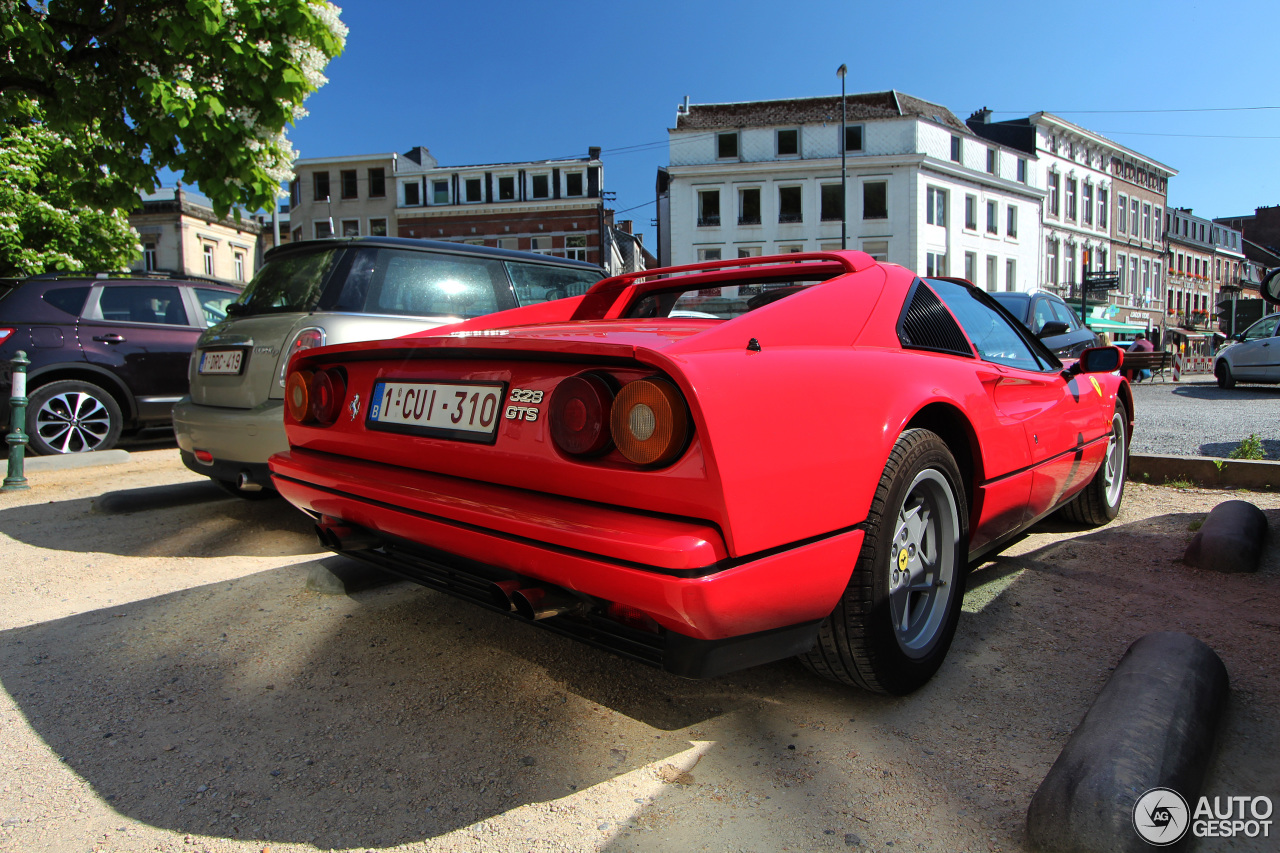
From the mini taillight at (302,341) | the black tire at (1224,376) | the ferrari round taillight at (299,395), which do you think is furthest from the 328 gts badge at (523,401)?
the black tire at (1224,376)

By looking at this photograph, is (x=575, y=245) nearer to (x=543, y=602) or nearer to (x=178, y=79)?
(x=178, y=79)

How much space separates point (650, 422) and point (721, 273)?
150cm

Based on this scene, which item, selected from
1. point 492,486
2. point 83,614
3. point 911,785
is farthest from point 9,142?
point 911,785

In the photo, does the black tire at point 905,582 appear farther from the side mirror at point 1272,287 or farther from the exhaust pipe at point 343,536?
the side mirror at point 1272,287

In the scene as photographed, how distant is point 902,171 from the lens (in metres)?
37.2

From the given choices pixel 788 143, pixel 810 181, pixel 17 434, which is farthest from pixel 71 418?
pixel 788 143

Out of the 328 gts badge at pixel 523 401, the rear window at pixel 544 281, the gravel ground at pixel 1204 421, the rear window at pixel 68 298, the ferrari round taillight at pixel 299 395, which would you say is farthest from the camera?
the gravel ground at pixel 1204 421

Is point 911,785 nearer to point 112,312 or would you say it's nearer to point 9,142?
point 112,312

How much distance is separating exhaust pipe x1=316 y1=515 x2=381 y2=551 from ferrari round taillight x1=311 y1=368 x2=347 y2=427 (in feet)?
1.04

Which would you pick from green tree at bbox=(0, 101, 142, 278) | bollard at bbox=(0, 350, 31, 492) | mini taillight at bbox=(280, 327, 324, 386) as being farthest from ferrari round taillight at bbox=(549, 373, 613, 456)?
green tree at bbox=(0, 101, 142, 278)

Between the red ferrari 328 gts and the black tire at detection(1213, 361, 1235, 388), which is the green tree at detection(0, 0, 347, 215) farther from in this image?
the black tire at detection(1213, 361, 1235, 388)

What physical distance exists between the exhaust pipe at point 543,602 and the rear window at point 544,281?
3489mm

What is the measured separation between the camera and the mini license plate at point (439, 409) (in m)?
1.88

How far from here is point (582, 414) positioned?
1671mm
